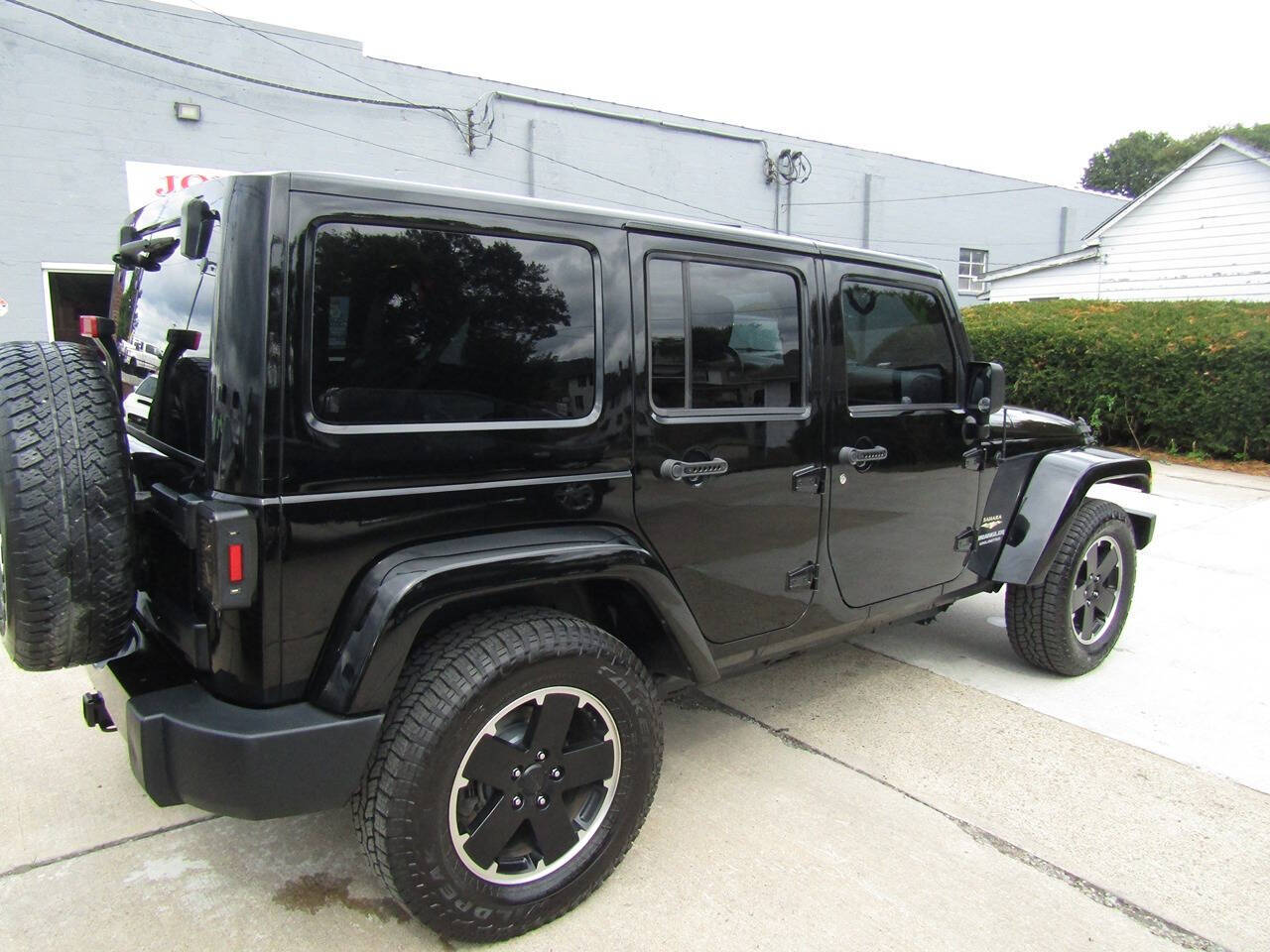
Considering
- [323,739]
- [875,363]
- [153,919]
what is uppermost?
[875,363]

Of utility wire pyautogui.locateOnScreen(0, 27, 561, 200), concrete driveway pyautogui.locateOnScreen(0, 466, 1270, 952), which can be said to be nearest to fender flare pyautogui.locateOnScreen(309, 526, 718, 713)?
concrete driveway pyautogui.locateOnScreen(0, 466, 1270, 952)

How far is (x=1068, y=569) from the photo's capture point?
148 inches

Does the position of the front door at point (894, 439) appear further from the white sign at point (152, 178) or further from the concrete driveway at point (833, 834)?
the white sign at point (152, 178)

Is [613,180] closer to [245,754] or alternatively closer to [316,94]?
[316,94]

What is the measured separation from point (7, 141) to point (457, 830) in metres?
10.5

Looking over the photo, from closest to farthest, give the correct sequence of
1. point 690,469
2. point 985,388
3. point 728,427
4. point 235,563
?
1. point 235,563
2. point 690,469
3. point 728,427
4. point 985,388

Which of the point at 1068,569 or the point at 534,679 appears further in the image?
the point at 1068,569

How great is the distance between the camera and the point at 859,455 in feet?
9.99

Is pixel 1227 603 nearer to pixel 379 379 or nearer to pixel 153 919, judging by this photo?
pixel 379 379

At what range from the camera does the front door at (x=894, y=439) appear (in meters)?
3.06

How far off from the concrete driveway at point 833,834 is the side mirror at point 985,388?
1.31 metres

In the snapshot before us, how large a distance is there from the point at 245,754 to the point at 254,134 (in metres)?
10.7

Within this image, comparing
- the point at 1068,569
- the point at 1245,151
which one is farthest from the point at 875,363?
the point at 1245,151

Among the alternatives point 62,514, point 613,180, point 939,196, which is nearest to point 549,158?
point 613,180
